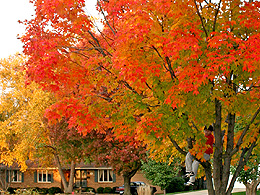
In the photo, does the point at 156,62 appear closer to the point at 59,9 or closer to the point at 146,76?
the point at 146,76

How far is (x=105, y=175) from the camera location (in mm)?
46406

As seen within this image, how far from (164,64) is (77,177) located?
40.7 metres

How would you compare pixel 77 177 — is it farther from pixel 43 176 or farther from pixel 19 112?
pixel 19 112

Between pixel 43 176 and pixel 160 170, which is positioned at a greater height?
pixel 160 170

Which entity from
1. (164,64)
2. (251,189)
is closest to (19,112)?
(251,189)

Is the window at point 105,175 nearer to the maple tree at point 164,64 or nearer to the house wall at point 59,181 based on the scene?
the house wall at point 59,181

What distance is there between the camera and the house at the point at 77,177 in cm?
4559

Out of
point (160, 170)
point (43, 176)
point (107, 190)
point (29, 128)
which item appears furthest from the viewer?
point (43, 176)

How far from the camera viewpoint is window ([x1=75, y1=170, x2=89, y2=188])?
156ft

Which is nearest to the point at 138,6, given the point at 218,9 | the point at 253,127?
the point at 218,9

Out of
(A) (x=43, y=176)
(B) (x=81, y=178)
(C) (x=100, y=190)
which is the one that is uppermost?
(A) (x=43, y=176)

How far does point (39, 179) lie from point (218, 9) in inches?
1700

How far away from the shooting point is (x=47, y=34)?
37.3 ft

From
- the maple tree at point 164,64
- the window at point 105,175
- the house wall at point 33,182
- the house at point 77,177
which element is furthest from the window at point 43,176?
the maple tree at point 164,64
